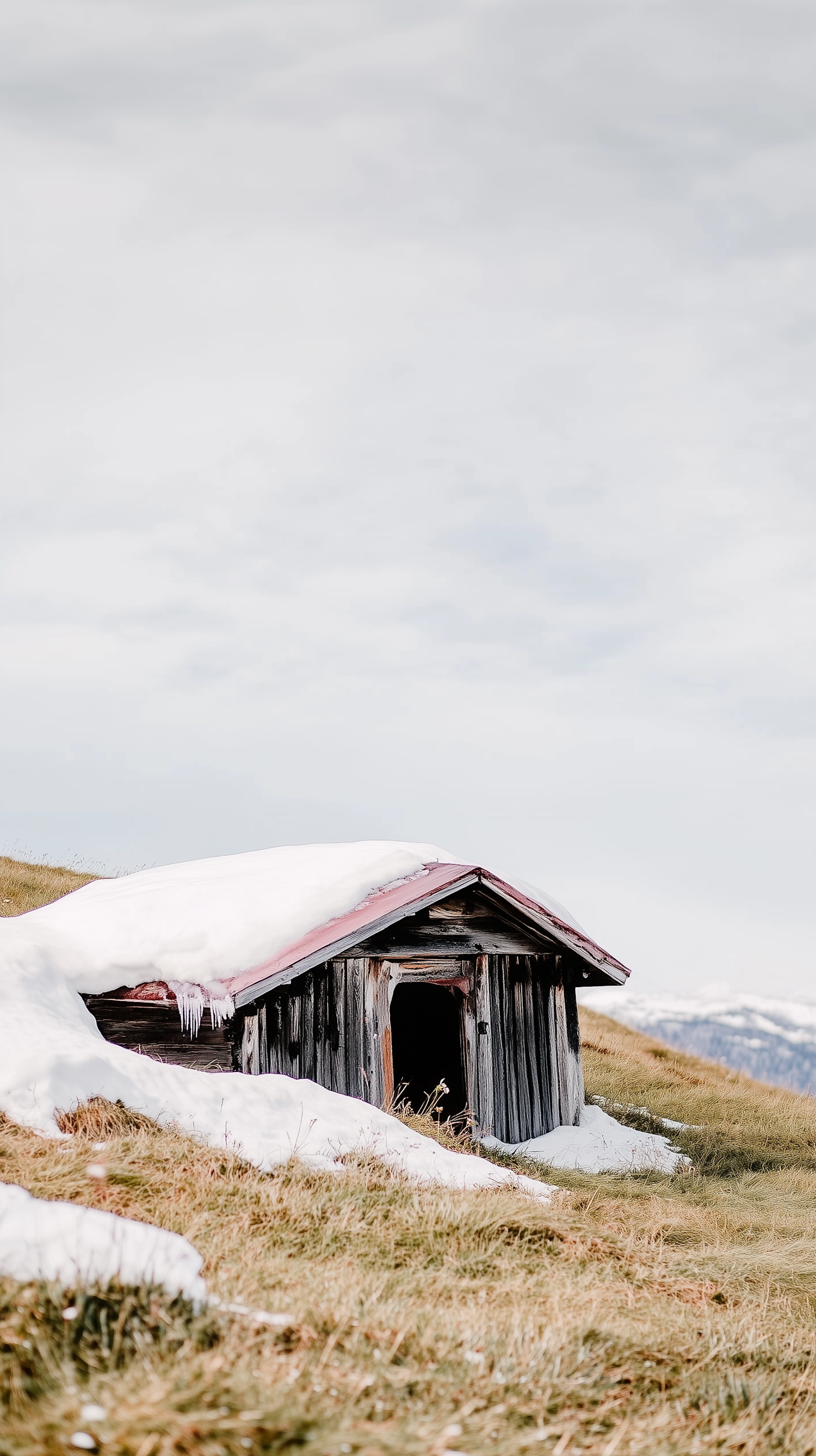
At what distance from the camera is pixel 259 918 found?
1153cm

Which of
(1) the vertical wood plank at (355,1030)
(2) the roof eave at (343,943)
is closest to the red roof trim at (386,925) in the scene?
(2) the roof eave at (343,943)

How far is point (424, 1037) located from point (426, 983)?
12.3 ft

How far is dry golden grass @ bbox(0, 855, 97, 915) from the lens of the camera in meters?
21.8

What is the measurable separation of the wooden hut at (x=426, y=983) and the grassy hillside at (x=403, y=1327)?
12.2ft

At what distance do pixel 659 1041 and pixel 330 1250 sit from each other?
20836mm

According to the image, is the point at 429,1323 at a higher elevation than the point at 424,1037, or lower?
higher

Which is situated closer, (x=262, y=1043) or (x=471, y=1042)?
(x=262, y=1043)

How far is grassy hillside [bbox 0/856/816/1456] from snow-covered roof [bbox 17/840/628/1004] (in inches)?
147

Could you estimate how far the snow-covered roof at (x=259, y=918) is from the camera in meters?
10.9

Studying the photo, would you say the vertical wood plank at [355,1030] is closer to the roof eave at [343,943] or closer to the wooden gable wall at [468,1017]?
the wooden gable wall at [468,1017]

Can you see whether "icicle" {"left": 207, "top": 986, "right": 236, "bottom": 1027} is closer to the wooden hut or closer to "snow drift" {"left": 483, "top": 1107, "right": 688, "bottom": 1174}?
the wooden hut

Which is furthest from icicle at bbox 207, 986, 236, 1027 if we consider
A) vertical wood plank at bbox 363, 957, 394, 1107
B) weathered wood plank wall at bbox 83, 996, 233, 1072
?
vertical wood plank at bbox 363, 957, 394, 1107

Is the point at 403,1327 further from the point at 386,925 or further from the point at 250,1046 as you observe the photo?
the point at 386,925

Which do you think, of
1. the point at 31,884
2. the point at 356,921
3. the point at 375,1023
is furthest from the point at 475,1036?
the point at 31,884
